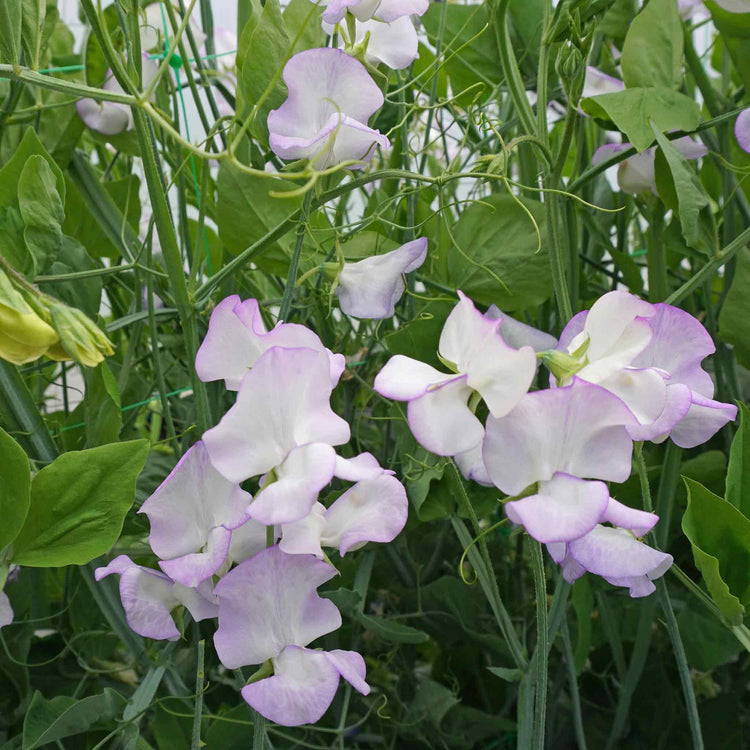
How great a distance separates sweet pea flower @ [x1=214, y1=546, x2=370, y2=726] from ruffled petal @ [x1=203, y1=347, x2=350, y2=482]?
5 centimetres

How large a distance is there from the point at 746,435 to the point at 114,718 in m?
0.39

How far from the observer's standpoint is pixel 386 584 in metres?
0.75

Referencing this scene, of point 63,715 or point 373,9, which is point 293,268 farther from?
point 63,715

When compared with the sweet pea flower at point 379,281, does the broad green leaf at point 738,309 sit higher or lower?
lower

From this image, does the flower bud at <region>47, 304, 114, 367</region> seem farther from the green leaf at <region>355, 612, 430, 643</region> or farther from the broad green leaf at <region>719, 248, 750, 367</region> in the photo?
the broad green leaf at <region>719, 248, 750, 367</region>

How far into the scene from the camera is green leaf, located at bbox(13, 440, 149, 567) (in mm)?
397

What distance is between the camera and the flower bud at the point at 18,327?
313 millimetres

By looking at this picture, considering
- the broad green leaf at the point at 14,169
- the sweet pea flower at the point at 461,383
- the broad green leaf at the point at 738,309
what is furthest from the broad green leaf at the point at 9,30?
the broad green leaf at the point at 738,309

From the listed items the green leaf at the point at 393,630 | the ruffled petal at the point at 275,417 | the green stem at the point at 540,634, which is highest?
the ruffled petal at the point at 275,417

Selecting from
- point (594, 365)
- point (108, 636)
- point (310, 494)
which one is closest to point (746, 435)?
point (594, 365)

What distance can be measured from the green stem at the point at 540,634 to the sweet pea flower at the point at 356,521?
8 centimetres

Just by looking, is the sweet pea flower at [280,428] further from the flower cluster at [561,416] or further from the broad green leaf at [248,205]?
the broad green leaf at [248,205]

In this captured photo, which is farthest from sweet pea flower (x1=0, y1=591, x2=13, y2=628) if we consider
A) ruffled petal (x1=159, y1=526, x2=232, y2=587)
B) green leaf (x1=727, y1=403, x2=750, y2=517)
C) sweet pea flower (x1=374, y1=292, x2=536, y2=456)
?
green leaf (x1=727, y1=403, x2=750, y2=517)

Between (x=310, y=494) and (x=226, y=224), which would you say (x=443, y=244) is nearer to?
(x=226, y=224)
